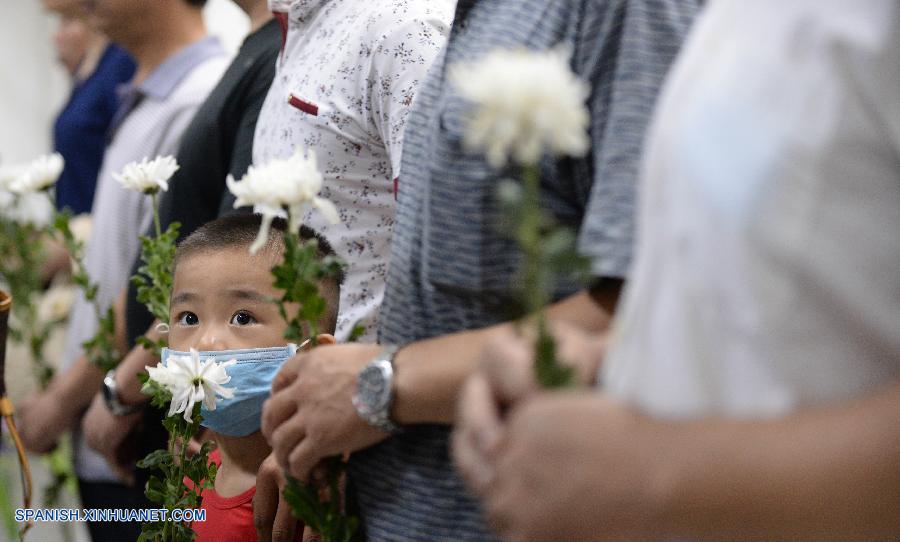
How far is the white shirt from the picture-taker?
0.67 meters

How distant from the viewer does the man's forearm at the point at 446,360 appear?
93cm

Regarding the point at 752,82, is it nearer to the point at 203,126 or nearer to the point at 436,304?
the point at 436,304

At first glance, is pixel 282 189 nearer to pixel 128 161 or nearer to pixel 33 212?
pixel 128 161

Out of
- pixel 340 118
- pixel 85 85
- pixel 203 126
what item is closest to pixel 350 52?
pixel 340 118

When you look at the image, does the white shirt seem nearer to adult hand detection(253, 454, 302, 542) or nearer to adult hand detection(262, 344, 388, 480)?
adult hand detection(262, 344, 388, 480)

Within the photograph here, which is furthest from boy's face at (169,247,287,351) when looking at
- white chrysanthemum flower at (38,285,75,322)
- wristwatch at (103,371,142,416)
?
white chrysanthemum flower at (38,285,75,322)

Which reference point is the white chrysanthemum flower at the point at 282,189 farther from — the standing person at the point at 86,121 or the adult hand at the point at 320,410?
the standing person at the point at 86,121

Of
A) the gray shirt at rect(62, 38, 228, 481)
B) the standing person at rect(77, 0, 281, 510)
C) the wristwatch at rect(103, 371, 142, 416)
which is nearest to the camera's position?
the standing person at rect(77, 0, 281, 510)

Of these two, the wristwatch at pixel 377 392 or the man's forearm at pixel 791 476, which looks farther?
the wristwatch at pixel 377 392

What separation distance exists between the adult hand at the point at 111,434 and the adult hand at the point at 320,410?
4.34 ft

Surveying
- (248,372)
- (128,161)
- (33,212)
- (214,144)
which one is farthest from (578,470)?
(33,212)

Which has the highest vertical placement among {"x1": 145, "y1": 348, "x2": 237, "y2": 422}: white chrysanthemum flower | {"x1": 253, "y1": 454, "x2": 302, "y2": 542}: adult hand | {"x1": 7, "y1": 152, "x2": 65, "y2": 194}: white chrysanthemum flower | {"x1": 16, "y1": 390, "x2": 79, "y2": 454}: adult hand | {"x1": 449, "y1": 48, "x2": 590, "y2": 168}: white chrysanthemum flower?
{"x1": 449, "y1": 48, "x2": 590, "y2": 168}: white chrysanthemum flower

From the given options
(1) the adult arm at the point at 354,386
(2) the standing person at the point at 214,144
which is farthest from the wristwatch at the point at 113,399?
(1) the adult arm at the point at 354,386

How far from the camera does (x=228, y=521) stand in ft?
5.30
